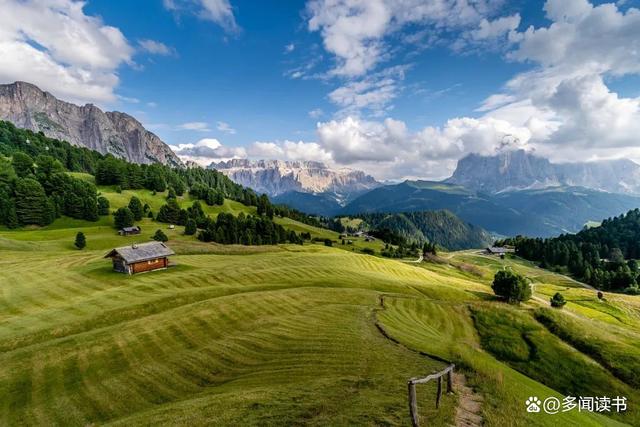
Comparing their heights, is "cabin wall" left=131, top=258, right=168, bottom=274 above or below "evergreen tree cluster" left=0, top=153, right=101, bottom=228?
below

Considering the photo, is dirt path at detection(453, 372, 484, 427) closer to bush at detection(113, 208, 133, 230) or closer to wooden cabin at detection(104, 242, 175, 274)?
wooden cabin at detection(104, 242, 175, 274)

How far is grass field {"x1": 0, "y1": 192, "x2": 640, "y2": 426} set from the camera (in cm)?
1797

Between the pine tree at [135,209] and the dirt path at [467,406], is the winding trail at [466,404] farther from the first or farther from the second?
the pine tree at [135,209]

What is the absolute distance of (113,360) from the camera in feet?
89.2

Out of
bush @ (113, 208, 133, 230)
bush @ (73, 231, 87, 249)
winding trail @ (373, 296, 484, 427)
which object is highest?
winding trail @ (373, 296, 484, 427)

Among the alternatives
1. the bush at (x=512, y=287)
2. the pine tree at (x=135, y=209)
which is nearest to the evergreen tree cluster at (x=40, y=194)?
the pine tree at (x=135, y=209)

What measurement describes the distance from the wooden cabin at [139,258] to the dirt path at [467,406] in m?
56.9

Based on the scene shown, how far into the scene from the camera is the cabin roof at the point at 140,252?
192ft

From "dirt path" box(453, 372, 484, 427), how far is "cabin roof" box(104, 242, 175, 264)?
187 ft

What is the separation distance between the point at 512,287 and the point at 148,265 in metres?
69.7

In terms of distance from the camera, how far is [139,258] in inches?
2328

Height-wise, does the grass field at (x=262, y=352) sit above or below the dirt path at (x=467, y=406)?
below

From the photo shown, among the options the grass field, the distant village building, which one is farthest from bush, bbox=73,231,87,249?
the grass field

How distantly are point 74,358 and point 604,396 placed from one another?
46003mm
